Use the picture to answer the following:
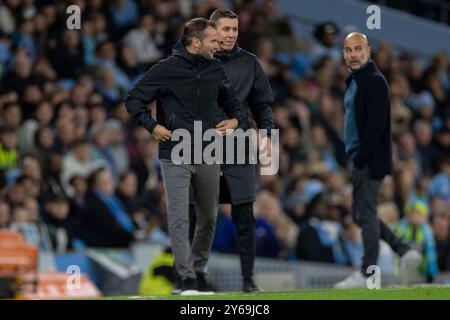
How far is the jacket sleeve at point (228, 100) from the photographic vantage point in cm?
1192

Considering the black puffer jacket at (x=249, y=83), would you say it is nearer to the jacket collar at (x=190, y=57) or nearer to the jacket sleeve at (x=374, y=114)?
the jacket collar at (x=190, y=57)

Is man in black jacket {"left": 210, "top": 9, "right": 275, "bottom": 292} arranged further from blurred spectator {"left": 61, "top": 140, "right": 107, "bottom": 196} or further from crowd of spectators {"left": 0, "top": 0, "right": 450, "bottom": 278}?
blurred spectator {"left": 61, "top": 140, "right": 107, "bottom": 196}

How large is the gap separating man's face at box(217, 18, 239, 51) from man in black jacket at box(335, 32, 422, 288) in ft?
3.63

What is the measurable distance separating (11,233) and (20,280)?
1.89ft

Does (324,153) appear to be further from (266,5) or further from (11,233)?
(11,233)

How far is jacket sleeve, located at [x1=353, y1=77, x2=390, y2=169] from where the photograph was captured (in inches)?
505

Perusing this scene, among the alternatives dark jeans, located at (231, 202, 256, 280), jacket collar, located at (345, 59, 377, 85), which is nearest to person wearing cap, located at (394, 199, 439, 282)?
jacket collar, located at (345, 59, 377, 85)

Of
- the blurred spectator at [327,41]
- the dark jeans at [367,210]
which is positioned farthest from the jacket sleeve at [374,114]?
the blurred spectator at [327,41]

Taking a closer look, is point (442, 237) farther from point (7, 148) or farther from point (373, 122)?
point (373, 122)

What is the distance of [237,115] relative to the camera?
39.5 feet

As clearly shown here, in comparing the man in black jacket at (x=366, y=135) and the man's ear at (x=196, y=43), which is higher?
the man's ear at (x=196, y=43)

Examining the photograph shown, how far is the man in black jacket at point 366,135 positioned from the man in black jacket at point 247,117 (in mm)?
908

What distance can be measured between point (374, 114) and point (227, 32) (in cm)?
144

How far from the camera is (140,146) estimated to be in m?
17.9
